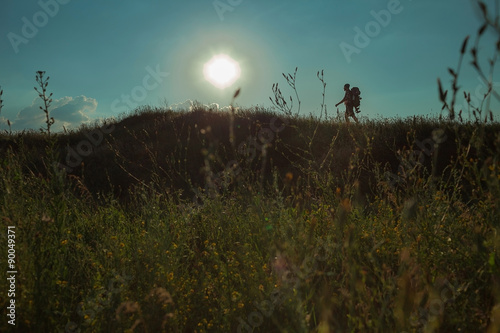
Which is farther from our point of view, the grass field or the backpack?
the backpack

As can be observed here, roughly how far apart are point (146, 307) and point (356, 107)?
436 inches

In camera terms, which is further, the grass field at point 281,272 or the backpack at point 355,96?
the backpack at point 355,96

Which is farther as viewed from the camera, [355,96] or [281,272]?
[355,96]

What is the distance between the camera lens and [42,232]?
2.35m

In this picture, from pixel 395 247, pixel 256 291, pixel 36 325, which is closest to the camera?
pixel 36 325

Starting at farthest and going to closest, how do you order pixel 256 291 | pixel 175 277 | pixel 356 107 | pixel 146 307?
1. pixel 356 107
2. pixel 175 277
3. pixel 256 291
4. pixel 146 307

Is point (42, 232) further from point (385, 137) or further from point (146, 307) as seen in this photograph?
point (385, 137)

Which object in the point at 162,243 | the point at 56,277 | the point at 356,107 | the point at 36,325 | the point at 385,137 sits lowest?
the point at 36,325

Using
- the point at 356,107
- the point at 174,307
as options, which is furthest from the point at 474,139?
the point at 356,107

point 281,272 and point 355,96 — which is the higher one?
point 355,96

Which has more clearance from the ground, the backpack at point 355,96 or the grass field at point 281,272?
the backpack at point 355,96

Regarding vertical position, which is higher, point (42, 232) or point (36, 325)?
point (42, 232)

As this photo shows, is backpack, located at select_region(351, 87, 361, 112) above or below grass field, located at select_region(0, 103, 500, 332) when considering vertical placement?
above

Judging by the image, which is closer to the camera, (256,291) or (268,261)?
(256,291)
